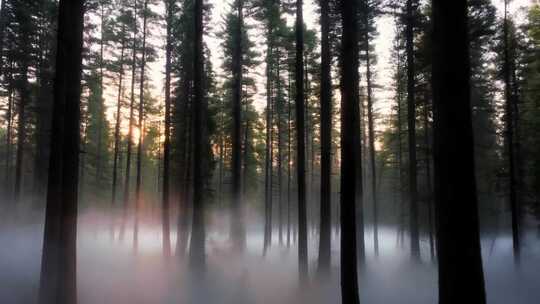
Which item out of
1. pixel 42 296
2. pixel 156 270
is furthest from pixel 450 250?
pixel 156 270

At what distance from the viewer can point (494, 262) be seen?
Result: 715 inches

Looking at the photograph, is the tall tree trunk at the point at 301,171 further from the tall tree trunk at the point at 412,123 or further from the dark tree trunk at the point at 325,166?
the tall tree trunk at the point at 412,123

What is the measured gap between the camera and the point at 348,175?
7332 mm

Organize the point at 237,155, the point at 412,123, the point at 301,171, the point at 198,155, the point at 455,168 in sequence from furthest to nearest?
the point at 237,155 < the point at 412,123 < the point at 198,155 < the point at 301,171 < the point at 455,168

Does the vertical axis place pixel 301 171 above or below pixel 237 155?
below

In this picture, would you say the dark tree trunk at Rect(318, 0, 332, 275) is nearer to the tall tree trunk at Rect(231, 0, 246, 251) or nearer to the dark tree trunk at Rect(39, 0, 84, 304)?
the tall tree trunk at Rect(231, 0, 246, 251)

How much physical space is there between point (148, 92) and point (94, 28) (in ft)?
39.3

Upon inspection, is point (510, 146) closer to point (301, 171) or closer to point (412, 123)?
point (412, 123)

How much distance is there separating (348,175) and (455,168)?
331cm

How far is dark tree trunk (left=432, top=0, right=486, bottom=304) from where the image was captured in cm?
398

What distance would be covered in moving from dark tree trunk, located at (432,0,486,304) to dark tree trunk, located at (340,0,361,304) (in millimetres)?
3017

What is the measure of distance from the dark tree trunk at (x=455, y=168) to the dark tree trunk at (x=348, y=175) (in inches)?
119

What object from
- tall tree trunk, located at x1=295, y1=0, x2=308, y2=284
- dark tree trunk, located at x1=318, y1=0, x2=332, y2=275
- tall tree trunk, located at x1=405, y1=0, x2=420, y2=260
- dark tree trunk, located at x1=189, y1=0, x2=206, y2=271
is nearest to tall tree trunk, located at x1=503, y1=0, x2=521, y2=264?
tall tree trunk, located at x1=405, y1=0, x2=420, y2=260

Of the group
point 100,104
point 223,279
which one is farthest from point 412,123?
point 100,104
